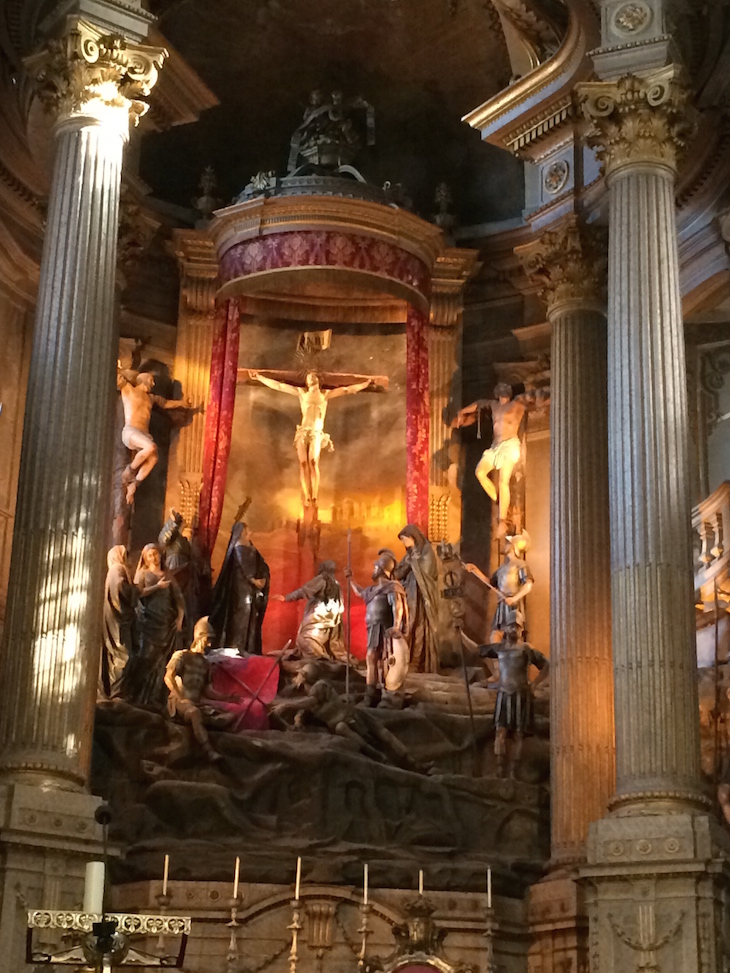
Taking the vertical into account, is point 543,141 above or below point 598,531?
above

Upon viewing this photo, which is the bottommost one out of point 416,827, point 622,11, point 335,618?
point 416,827

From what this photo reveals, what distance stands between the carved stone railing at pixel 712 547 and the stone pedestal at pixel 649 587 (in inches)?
137

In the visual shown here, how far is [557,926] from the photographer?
15.8 m

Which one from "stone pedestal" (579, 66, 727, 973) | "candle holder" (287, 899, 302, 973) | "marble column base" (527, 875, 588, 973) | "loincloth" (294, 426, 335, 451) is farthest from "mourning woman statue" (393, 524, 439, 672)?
"candle holder" (287, 899, 302, 973)

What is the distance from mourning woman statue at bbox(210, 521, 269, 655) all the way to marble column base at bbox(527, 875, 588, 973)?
5121mm

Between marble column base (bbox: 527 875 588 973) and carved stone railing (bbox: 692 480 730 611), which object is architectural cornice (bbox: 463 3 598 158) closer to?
carved stone railing (bbox: 692 480 730 611)

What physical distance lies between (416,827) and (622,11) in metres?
8.88

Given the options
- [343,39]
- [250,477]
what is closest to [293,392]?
[250,477]

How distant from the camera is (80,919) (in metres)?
8.34

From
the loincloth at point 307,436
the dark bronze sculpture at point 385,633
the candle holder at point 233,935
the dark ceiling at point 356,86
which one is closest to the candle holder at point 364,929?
the candle holder at point 233,935

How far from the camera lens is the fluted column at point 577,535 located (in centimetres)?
1686

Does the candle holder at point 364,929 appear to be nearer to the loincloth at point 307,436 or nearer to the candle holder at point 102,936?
the candle holder at point 102,936

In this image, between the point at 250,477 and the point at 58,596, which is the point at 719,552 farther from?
the point at 58,596

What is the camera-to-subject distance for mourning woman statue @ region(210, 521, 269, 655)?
65.2 ft
